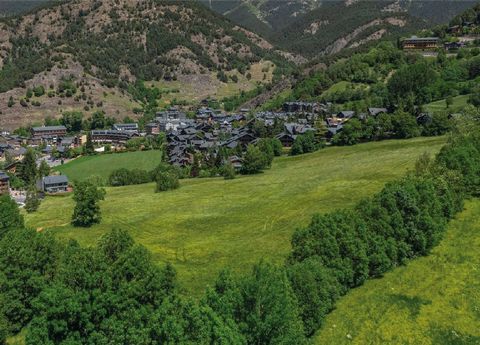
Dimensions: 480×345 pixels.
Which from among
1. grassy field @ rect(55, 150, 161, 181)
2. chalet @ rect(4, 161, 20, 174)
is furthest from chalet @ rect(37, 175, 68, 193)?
chalet @ rect(4, 161, 20, 174)

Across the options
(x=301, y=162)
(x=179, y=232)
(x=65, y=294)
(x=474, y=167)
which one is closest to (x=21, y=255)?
(x=65, y=294)

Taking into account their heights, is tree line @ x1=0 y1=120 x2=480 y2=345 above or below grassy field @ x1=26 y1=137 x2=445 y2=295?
above

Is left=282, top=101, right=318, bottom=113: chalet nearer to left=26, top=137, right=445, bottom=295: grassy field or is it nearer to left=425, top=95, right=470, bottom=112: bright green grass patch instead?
left=425, top=95, right=470, bottom=112: bright green grass patch

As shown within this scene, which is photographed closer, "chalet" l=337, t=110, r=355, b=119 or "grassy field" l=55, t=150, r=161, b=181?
"grassy field" l=55, t=150, r=161, b=181

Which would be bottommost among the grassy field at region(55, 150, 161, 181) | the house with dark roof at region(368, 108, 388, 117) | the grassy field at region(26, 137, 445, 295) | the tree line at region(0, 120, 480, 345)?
the grassy field at region(55, 150, 161, 181)

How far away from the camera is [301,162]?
351 ft

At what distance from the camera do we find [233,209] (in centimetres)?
7344

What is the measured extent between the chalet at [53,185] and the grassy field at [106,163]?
14827mm

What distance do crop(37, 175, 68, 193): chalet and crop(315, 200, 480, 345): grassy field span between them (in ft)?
294

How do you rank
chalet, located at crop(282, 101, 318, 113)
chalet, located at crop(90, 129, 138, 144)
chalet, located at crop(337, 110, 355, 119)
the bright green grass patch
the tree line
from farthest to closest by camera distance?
1. chalet, located at crop(90, 129, 138, 144)
2. chalet, located at crop(282, 101, 318, 113)
3. chalet, located at crop(337, 110, 355, 119)
4. the bright green grass patch
5. the tree line

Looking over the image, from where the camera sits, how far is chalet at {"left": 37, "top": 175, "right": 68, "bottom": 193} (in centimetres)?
11100

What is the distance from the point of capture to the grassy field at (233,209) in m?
56.0

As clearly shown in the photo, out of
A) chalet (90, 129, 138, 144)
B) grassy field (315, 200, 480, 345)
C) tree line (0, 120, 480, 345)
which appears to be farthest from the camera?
chalet (90, 129, 138, 144)

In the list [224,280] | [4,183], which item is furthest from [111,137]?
[224,280]
